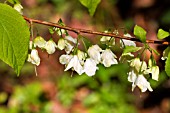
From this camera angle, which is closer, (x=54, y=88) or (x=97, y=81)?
(x=97, y=81)

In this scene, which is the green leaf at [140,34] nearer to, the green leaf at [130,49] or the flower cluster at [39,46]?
the green leaf at [130,49]

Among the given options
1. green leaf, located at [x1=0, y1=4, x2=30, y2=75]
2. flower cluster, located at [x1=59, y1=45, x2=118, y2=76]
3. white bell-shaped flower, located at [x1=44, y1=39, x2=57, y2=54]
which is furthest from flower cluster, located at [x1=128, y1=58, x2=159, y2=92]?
green leaf, located at [x1=0, y1=4, x2=30, y2=75]

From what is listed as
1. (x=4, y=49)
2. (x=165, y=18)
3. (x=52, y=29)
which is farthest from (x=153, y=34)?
(x=4, y=49)

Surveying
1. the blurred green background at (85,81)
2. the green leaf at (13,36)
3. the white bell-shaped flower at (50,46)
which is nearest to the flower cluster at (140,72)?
the white bell-shaped flower at (50,46)

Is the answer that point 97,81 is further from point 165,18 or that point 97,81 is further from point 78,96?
point 165,18

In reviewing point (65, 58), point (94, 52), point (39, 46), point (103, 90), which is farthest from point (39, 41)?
point (103, 90)
